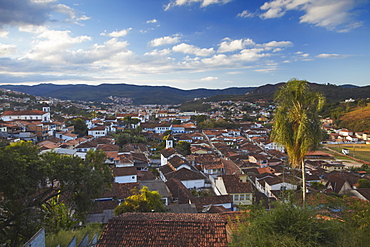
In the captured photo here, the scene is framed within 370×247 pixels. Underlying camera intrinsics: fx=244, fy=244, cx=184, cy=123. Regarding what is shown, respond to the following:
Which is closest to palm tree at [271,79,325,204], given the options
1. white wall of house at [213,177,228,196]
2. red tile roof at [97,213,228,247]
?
red tile roof at [97,213,228,247]

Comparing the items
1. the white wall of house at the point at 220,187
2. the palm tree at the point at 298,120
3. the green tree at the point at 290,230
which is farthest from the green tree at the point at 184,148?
the green tree at the point at 290,230

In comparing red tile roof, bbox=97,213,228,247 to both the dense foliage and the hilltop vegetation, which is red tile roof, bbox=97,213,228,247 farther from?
the hilltop vegetation

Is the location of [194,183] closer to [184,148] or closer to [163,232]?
[163,232]

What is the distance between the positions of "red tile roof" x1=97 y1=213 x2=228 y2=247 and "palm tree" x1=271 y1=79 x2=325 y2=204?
2.55 m

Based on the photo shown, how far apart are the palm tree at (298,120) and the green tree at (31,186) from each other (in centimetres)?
720

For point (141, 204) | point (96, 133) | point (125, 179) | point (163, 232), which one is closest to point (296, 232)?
point (163, 232)

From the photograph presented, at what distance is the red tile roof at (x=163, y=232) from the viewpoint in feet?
20.8

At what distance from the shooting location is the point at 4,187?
23.8 ft

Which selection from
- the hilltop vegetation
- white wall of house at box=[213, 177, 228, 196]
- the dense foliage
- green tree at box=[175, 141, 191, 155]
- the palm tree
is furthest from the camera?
the hilltop vegetation

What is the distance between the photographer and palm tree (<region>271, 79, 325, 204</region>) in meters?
5.60

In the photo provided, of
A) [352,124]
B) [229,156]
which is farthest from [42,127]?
[352,124]

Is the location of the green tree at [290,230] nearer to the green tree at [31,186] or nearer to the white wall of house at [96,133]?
the green tree at [31,186]

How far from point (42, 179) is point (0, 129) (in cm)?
3409

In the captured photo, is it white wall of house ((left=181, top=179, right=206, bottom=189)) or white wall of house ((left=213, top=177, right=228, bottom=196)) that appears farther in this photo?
white wall of house ((left=181, top=179, right=206, bottom=189))
